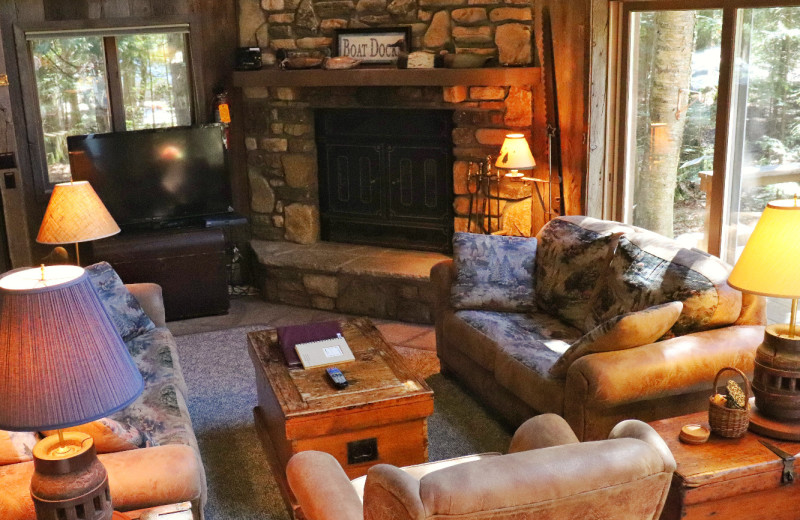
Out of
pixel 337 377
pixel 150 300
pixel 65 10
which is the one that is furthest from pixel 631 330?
pixel 65 10

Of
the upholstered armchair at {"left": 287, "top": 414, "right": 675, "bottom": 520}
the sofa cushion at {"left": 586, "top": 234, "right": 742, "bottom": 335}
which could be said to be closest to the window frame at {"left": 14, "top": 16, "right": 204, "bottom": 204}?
the sofa cushion at {"left": 586, "top": 234, "right": 742, "bottom": 335}

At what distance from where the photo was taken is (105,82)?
5.73 metres

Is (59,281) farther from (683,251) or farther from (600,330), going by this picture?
(683,251)

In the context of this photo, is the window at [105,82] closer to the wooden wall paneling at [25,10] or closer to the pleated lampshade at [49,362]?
the wooden wall paneling at [25,10]

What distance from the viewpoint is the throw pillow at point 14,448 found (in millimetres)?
2369

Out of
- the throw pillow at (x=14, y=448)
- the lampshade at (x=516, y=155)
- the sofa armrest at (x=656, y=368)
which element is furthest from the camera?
the lampshade at (x=516, y=155)

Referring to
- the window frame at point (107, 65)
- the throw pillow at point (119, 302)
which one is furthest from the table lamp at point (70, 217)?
the window frame at point (107, 65)

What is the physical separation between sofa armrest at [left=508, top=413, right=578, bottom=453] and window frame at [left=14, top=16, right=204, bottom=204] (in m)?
4.16

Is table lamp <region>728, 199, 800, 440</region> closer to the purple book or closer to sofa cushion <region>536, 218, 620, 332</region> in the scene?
sofa cushion <region>536, 218, 620, 332</region>

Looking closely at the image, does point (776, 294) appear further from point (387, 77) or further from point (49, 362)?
point (387, 77)

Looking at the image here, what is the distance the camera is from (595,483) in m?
1.78

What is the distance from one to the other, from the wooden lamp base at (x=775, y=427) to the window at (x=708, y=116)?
114 centimetres

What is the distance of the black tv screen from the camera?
215 inches

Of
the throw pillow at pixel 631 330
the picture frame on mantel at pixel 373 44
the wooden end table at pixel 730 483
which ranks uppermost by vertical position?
the picture frame on mantel at pixel 373 44
